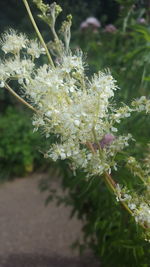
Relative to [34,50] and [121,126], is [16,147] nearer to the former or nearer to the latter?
[121,126]

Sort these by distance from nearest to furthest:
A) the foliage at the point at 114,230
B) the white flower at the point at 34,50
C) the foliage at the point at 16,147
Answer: the white flower at the point at 34,50, the foliage at the point at 114,230, the foliage at the point at 16,147

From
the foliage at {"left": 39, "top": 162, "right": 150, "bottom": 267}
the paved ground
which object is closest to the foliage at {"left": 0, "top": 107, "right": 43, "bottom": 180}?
the paved ground

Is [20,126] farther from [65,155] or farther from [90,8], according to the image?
[65,155]

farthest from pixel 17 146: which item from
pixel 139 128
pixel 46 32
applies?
pixel 139 128

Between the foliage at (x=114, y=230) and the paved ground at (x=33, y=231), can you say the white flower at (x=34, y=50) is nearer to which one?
the foliage at (x=114, y=230)

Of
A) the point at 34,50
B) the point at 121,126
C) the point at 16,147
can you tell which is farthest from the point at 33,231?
the point at 34,50

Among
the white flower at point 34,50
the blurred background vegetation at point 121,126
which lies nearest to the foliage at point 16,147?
the blurred background vegetation at point 121,126
